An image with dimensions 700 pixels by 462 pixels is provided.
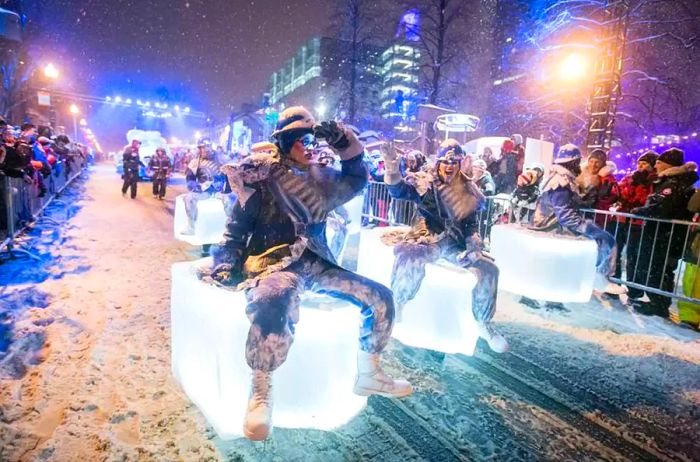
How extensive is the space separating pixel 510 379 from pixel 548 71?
64.9 feet

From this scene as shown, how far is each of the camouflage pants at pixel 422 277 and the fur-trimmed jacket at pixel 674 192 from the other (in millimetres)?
3397

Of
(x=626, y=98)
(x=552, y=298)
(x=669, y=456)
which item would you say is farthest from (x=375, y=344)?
(x=626, y=98)

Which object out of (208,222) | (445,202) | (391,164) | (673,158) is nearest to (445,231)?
(445,202)

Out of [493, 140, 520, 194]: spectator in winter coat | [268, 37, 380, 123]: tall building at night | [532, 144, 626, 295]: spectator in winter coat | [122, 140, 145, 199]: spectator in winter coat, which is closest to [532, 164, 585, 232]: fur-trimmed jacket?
[532, 144, 626, 295]: spectator in winter coat

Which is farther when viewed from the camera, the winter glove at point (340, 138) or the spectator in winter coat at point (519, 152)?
the spectator in winter coat at point (519, 152)

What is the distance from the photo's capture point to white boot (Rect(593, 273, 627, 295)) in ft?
19.1

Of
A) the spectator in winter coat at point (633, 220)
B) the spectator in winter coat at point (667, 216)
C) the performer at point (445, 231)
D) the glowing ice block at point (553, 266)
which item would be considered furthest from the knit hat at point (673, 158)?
the performer at point (445, 231)

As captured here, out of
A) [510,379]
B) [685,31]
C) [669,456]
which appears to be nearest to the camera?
[669,456]

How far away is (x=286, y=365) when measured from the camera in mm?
2615

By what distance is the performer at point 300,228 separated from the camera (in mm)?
2865

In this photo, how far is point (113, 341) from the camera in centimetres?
407

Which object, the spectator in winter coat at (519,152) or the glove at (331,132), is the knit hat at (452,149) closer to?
the glove at (331,132)

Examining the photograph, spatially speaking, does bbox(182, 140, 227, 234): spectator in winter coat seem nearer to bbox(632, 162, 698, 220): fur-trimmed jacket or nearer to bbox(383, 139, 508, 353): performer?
bbox(383, 139, 508, 353): performer

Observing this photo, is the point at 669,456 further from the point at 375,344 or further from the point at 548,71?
the point at 548,71
